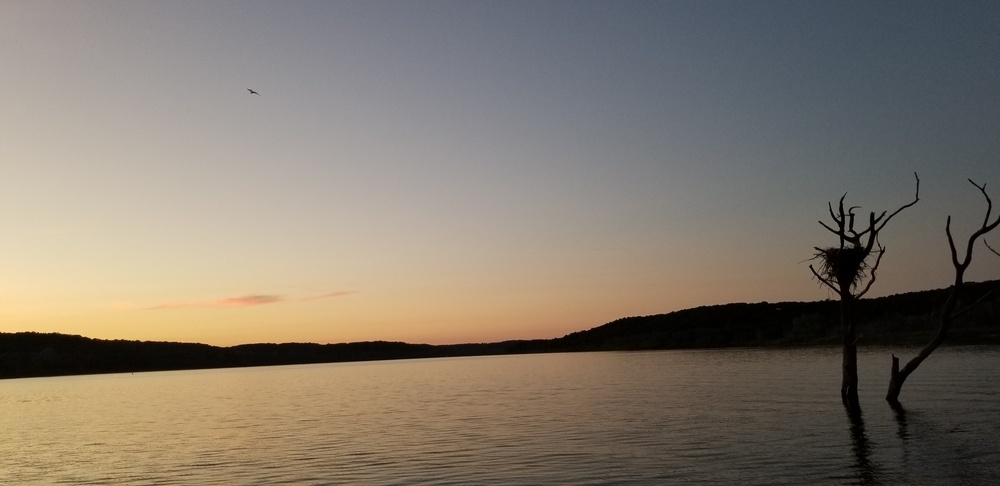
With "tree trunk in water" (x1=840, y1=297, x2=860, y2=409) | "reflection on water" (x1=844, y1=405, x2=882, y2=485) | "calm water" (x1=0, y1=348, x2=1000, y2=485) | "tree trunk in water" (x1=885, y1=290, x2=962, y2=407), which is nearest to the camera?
"reflection on water" (x1=844, y1=405, x2=882, y2=485)

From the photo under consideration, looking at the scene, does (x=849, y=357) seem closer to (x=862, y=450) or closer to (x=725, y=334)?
(x=862, y=450)

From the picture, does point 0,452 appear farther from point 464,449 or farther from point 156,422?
point 464,449

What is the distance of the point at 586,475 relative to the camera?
62.9ft

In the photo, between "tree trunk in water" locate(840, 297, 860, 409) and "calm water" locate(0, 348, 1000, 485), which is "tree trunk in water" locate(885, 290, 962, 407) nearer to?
"calm water" locate(0, 348, 1000, 485)

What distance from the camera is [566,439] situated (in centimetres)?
2608

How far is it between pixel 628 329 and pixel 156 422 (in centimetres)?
16357

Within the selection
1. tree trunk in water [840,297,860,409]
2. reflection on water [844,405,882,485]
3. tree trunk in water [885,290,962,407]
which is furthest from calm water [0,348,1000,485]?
tree trunk in water [885,290,962,407]

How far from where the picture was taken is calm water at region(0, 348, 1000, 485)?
19250mm

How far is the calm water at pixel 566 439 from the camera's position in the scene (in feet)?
63.2

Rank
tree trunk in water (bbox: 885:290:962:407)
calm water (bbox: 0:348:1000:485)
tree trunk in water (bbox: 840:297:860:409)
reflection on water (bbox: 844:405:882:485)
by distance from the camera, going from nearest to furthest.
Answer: reflection on water (bbox: 844:405:882:485) < calm water (bbox: 0:348:1000:485) < tree trunk in water (bbox: 885:290:962:407) < tree trunk in water (bbox: 840:297:860:409)

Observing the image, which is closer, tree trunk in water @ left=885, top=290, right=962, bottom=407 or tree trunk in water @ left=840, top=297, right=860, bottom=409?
tree trunk in water @ left=885, top=290, right=962, bottom=407

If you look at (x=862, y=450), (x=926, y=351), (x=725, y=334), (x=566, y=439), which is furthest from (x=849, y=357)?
(x=725, y=334)

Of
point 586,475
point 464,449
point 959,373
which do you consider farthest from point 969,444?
point 959,373

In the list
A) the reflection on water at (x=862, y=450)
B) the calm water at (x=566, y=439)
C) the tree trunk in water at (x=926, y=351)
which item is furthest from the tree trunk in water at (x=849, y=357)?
the reflection on water at (x=862, y=450)
